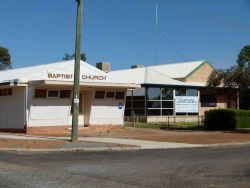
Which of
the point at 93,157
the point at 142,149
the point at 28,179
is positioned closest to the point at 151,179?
the point at 28,179

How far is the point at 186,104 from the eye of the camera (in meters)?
42.1

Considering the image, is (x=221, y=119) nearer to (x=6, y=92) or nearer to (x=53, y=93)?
(x=53, y=93)

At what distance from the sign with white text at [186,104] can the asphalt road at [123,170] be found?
24.1 m

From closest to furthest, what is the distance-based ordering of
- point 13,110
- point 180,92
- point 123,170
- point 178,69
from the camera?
point 123,170, point 13,110, point 180,92, point 178,69

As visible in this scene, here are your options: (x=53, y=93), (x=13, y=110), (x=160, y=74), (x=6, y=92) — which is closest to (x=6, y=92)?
(x=6, y=92)

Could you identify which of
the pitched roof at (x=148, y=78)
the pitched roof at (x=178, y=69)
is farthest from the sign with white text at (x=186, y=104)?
the pitched roof at (x=178, y=69)

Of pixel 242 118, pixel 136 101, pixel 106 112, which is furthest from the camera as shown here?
pixel 136 101

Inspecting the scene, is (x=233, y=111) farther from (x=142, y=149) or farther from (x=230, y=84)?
(x=142, y=149)

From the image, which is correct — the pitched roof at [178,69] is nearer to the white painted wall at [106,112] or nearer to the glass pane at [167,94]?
the glass pane at [167,94]

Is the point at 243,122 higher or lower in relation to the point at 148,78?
lower

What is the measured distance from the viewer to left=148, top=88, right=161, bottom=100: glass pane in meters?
40.5

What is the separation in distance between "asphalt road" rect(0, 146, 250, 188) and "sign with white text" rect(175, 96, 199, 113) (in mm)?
24138

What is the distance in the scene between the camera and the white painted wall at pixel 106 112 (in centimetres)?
3053

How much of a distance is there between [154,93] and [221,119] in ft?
24.6
